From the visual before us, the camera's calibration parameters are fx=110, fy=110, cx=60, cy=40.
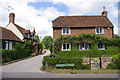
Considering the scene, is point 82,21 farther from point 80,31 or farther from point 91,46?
point 91,46

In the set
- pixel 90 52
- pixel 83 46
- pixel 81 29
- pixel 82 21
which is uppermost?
pixel 82 21

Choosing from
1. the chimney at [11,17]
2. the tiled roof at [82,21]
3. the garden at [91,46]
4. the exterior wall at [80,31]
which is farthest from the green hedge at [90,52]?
the chimney at [11,17]

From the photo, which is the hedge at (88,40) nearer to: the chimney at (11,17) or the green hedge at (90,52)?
the green hedge at (90,52)

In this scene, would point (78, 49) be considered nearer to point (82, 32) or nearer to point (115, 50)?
point (82, 32)

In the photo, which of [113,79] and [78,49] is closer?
[113,79]

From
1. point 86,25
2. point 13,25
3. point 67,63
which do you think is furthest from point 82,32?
point 13,25

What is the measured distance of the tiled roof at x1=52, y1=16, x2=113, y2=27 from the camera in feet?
72.4

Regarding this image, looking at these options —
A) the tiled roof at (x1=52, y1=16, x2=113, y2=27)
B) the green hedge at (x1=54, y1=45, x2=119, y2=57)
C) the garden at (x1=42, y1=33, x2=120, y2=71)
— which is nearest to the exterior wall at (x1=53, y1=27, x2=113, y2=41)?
the tiled roof at (x1=52, y1=16, x2=113, y2=27)

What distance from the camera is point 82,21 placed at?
76.5 ft

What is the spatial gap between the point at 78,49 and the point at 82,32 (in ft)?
12.1

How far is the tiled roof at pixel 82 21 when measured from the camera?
22.1 meters

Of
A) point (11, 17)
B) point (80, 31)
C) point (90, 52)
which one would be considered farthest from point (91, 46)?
point (11, 17)

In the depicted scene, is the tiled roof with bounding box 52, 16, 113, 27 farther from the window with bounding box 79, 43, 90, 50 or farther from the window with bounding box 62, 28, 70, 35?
the window with bounding box 79, 43, 90, 50

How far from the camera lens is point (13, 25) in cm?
3055
